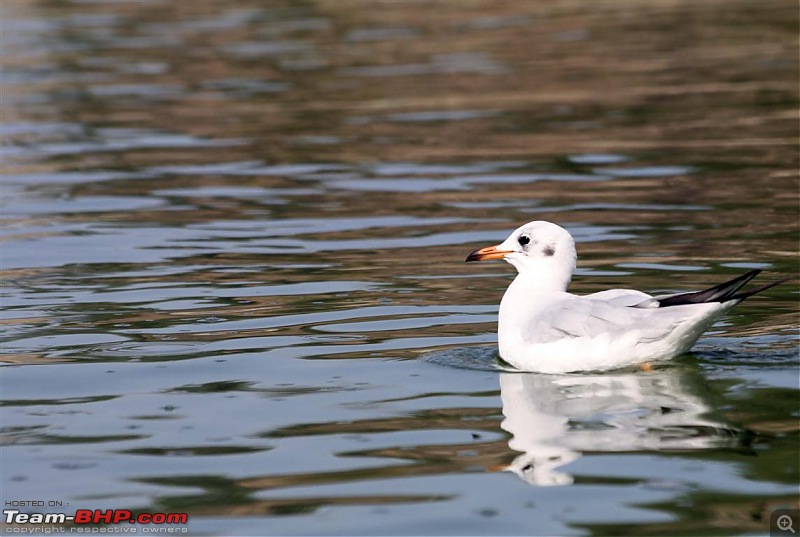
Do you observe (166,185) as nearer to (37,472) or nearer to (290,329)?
(290,329)

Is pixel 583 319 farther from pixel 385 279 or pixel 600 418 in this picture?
pixel 385 279

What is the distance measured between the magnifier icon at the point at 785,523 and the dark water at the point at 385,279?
8cm

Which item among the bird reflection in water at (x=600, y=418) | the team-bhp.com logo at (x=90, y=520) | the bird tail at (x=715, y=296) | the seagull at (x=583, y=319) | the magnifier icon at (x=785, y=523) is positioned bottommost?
the magnifier icon at (x=785, y=523)

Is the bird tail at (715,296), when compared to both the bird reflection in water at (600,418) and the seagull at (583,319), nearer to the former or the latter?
the seagull at (583,319)

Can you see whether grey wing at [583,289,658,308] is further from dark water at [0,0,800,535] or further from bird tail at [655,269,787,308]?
dark water at [0,0,800,535]

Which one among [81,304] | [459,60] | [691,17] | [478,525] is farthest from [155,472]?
[691,17]

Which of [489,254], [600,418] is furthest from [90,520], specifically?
[489,254]

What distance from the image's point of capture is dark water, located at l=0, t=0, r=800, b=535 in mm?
7688

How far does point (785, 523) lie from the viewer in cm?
692

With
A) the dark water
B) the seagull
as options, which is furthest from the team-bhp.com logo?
the seagull

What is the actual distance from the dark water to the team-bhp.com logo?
0.12m

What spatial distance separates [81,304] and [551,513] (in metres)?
6.26

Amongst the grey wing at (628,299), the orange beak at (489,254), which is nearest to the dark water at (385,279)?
the grey wing at (628,299)

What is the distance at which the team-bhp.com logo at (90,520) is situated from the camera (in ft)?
24.0
